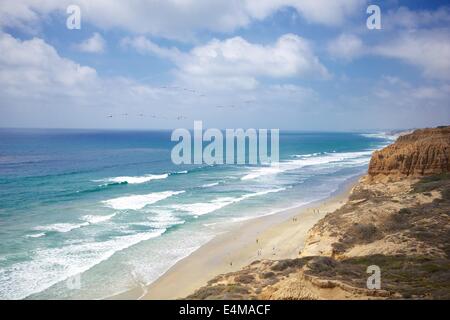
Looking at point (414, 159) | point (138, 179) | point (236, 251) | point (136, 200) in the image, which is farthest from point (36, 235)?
point (414, 159)

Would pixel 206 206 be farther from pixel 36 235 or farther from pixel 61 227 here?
pixel 36 235

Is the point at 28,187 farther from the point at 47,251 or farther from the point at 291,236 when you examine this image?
the point at 291,236

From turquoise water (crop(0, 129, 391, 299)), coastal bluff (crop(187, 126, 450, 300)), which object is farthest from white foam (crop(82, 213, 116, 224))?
coastal bluff (crop(187, 126, 450, 300))

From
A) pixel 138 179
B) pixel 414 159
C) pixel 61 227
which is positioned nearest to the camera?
pixel 61 227

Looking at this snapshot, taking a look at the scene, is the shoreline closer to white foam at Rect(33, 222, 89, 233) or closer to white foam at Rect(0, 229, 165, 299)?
white foam at Rect(0, 229, 165, 299)

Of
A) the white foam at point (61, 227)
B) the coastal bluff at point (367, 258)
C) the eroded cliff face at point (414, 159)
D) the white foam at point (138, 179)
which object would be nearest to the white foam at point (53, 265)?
the white foam at point (61, 227)
